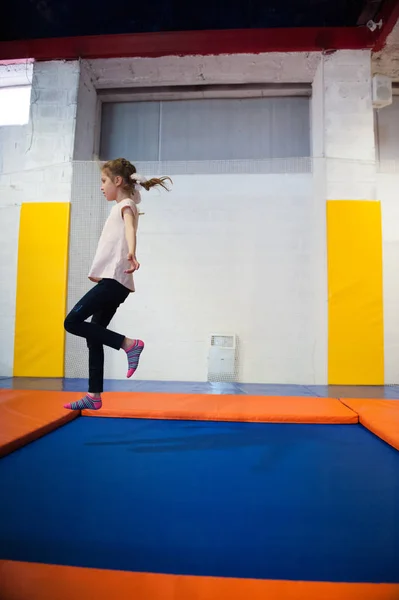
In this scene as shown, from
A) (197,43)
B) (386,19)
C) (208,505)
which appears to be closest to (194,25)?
(197,43)

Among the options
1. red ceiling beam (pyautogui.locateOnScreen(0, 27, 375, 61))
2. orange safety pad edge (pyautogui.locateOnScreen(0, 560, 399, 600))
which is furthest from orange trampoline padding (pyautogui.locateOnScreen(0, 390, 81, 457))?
red ceiling beam (pyautogui.locateOnScreen(0, 27, 375, 61))

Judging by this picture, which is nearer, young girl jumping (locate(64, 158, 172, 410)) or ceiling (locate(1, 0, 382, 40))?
young girl jumping (locate(64, 158, 172, 410))

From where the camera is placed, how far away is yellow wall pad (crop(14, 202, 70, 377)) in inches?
151

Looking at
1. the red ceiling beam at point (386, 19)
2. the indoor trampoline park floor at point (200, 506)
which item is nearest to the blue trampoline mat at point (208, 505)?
the indoor trampoline park floor at point (200, 506)

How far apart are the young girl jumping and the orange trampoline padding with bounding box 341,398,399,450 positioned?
3.64 feet

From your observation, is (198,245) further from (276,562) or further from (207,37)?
(276,562)

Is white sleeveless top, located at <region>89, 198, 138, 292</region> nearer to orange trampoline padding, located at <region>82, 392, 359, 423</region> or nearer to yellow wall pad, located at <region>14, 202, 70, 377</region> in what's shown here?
orange trampoline padding, located at <region>82, 392, 359, 423</region>

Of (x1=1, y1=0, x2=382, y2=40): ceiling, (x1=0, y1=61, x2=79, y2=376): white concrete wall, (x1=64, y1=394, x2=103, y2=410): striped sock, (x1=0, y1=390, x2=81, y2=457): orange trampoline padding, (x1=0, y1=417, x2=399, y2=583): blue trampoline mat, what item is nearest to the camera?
(x1=0, y1=417, x2=399, y2=583): blue trampoline mat

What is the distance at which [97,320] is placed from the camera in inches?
74.5

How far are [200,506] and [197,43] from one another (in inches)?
167

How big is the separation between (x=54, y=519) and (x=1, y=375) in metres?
3.53

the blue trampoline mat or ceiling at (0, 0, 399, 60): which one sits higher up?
ceiling at (0, 0, 399, 60)

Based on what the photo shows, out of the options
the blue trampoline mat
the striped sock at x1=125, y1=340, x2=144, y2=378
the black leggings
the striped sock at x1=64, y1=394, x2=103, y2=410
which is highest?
the black leggings

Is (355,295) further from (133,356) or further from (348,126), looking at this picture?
(133,356)
